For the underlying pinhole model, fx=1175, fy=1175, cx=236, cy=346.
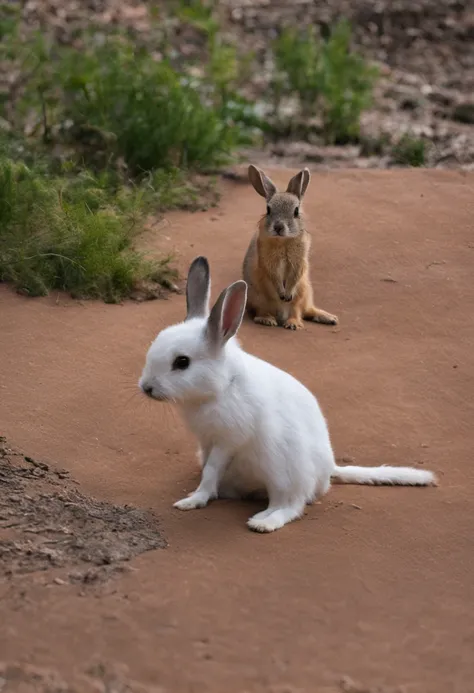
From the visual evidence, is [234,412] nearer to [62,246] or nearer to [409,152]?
[62,246]

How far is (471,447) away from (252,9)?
469 inches

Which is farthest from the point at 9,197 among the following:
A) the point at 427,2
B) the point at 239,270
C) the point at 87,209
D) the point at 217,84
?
the point at 427,2

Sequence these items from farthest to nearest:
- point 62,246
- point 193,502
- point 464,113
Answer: point 464,113 → point 62,246 → point 193,502

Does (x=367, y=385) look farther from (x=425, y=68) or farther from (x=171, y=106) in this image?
(x=425, y=68)

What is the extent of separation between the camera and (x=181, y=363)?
17.1 ft

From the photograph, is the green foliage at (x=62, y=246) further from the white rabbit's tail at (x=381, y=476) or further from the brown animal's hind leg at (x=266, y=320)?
the white rabbit's tail at (x=381, y=476)

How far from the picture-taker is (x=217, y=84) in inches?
496

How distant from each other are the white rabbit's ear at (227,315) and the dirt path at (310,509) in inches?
31.5

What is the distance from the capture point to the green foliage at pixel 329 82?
12.8m

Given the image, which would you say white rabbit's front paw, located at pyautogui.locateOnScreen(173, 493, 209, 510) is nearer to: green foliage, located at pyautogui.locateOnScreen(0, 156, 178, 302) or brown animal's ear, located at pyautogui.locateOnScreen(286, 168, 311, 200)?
green foliage, located at pyautogui.locateOnScreen(0, 156, 178, 302)

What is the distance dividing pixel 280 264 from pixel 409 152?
4.00 m

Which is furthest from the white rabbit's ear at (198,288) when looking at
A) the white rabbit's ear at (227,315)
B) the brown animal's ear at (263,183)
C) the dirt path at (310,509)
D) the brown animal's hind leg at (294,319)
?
the brown animal's ear at (263,183)

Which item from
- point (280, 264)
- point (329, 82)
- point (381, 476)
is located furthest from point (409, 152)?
point (381, 476)

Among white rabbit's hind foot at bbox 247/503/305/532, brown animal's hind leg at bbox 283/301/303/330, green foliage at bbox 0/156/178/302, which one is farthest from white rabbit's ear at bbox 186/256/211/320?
Answer: brown animal's hind leg at bbox 283/301/303/330
